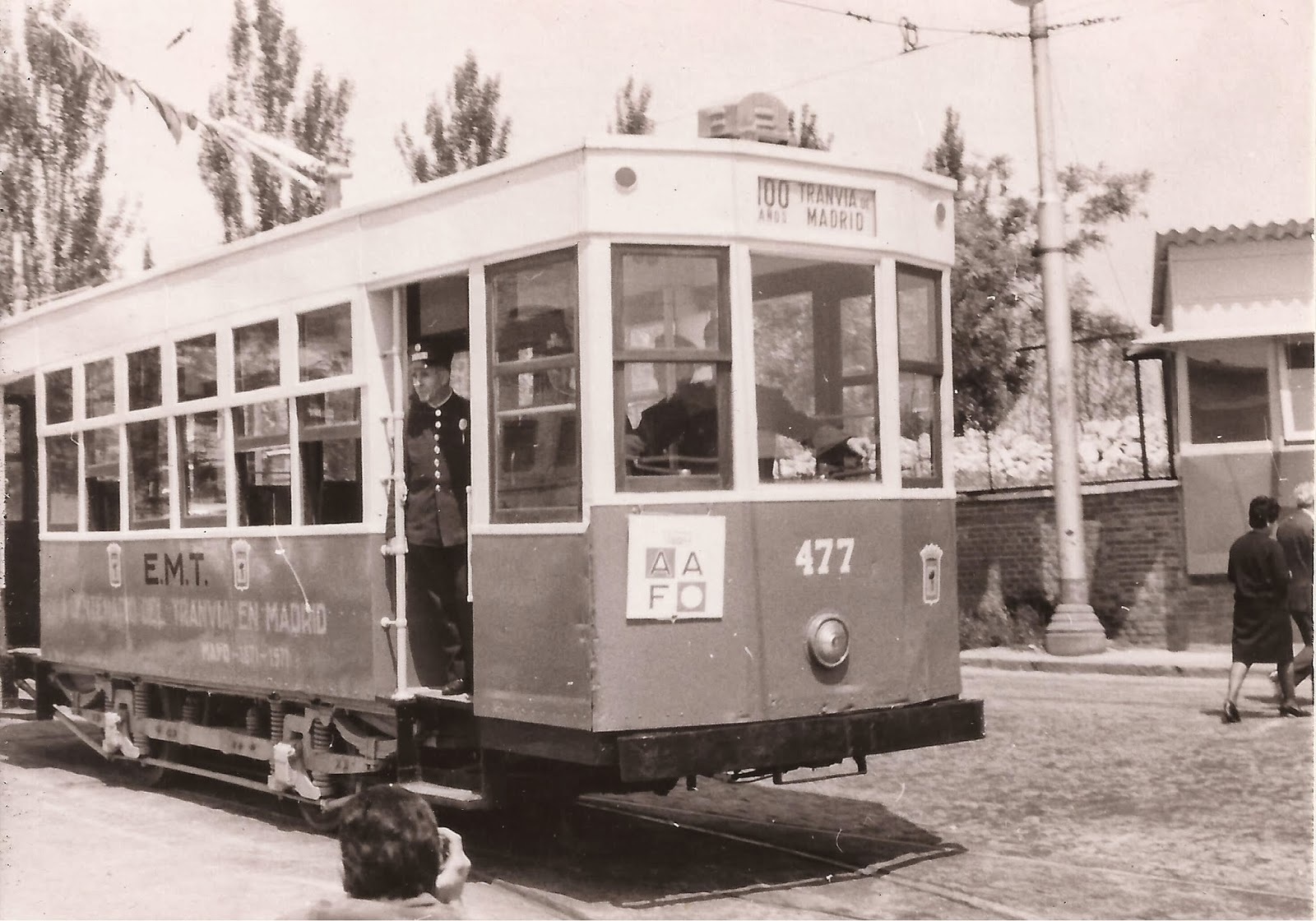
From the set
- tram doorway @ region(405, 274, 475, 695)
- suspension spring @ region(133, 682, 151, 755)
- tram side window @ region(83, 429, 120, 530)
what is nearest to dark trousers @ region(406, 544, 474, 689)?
tram doorway @ region(405, 274, 475, 695)

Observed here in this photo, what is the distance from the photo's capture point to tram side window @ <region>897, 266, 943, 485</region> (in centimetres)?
758

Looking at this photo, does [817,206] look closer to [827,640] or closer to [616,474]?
[616,474]

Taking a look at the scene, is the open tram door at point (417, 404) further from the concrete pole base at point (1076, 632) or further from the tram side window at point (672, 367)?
the concrete pole base at point (1076, 632)

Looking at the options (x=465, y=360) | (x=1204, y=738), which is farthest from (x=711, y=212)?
(x=1204, y=738)

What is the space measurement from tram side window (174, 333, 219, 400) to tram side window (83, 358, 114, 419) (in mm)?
1039

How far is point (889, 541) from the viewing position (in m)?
7.41

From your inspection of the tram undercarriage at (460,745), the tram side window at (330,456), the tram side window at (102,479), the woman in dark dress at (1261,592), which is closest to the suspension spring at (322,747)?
the tram undercarriage at (460,745)

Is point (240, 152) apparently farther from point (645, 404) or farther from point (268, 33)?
point (268, 33)

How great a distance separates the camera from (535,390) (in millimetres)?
7180

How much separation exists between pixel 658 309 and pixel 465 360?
1722 millimetres

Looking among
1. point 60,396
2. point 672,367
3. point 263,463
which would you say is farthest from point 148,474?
point 672,367

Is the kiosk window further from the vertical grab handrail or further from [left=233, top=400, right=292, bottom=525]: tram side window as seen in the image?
the vertical grab handrail

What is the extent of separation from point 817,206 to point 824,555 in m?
1.54

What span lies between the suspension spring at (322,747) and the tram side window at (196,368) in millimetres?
2051
